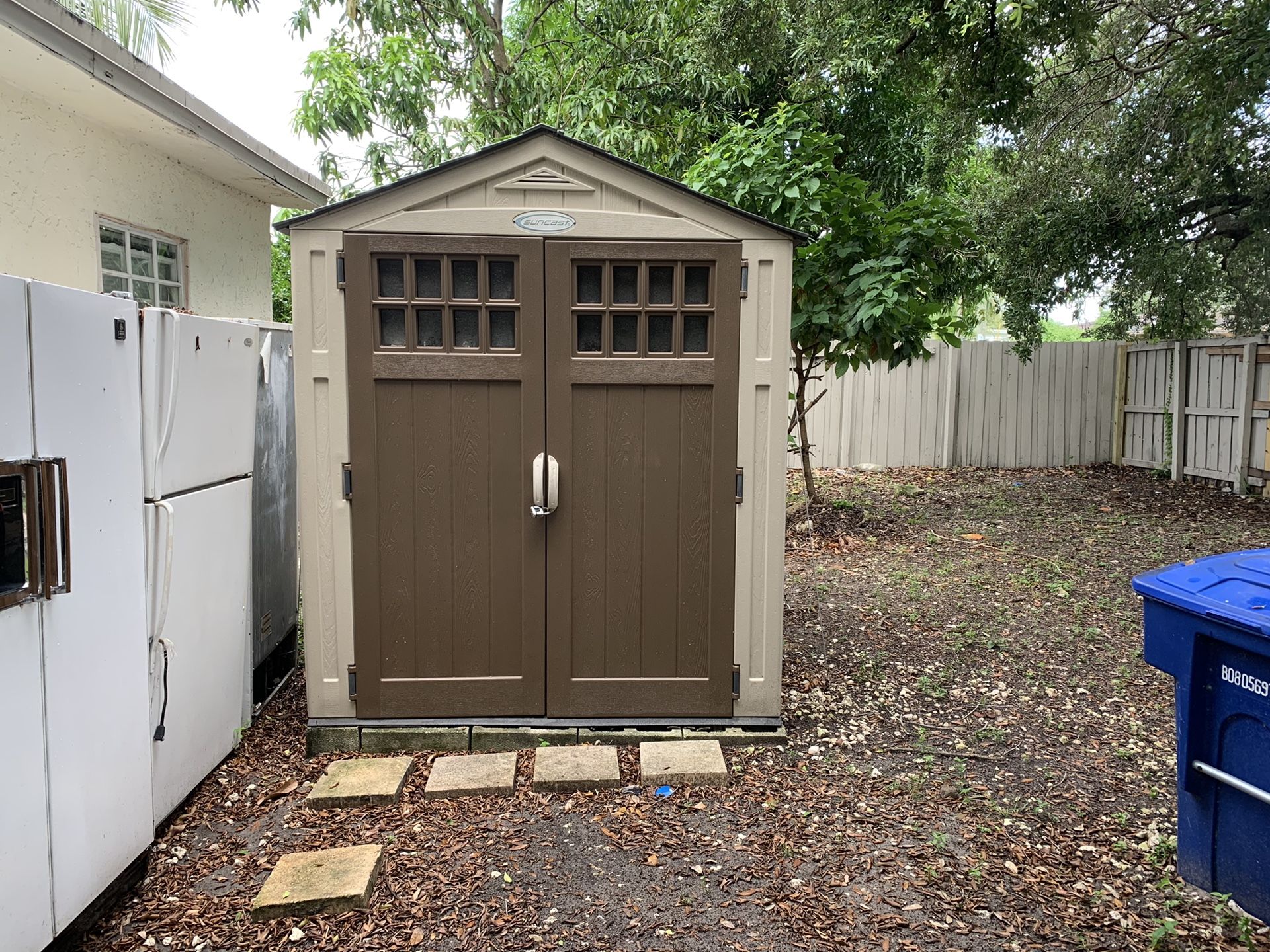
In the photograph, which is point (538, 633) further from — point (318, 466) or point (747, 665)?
point (318, 466)

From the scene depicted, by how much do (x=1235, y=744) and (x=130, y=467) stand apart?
12.0 feet

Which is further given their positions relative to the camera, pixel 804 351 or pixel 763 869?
pixel 804 351

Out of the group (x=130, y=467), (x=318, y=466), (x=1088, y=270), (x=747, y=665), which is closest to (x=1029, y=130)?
(x=1088, y=270)

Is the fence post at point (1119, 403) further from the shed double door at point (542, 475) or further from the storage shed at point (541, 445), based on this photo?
the shed double door at point (542, 475)

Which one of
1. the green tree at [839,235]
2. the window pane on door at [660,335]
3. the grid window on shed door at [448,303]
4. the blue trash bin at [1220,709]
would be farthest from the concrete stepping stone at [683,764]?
the green tree at [839,235]

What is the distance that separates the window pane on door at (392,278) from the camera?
3.67 metres

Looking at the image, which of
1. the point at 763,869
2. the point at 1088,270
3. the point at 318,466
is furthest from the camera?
the point at 1088,270

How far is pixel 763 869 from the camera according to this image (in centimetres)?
297

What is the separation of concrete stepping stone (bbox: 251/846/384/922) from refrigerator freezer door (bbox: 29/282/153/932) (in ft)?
1.54

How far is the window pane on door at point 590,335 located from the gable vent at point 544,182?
0.58 meters

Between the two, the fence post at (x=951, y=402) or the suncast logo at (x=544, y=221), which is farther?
the fence post at (x=951, y=402)

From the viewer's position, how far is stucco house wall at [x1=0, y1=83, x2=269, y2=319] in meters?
4.48

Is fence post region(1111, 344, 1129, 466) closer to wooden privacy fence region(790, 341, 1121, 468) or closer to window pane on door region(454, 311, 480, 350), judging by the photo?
wooden privacy fence region(790, 341, 1121, 468)

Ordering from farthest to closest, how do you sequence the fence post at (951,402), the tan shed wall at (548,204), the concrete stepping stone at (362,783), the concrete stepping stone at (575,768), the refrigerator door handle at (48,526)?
the fence post at (951,402) → the tan shed wall at (548,204) → the concrete stepping stone at (575,768) → the concrete stepping stone at (362,783) → the refrigerator door handle at (48,526)
